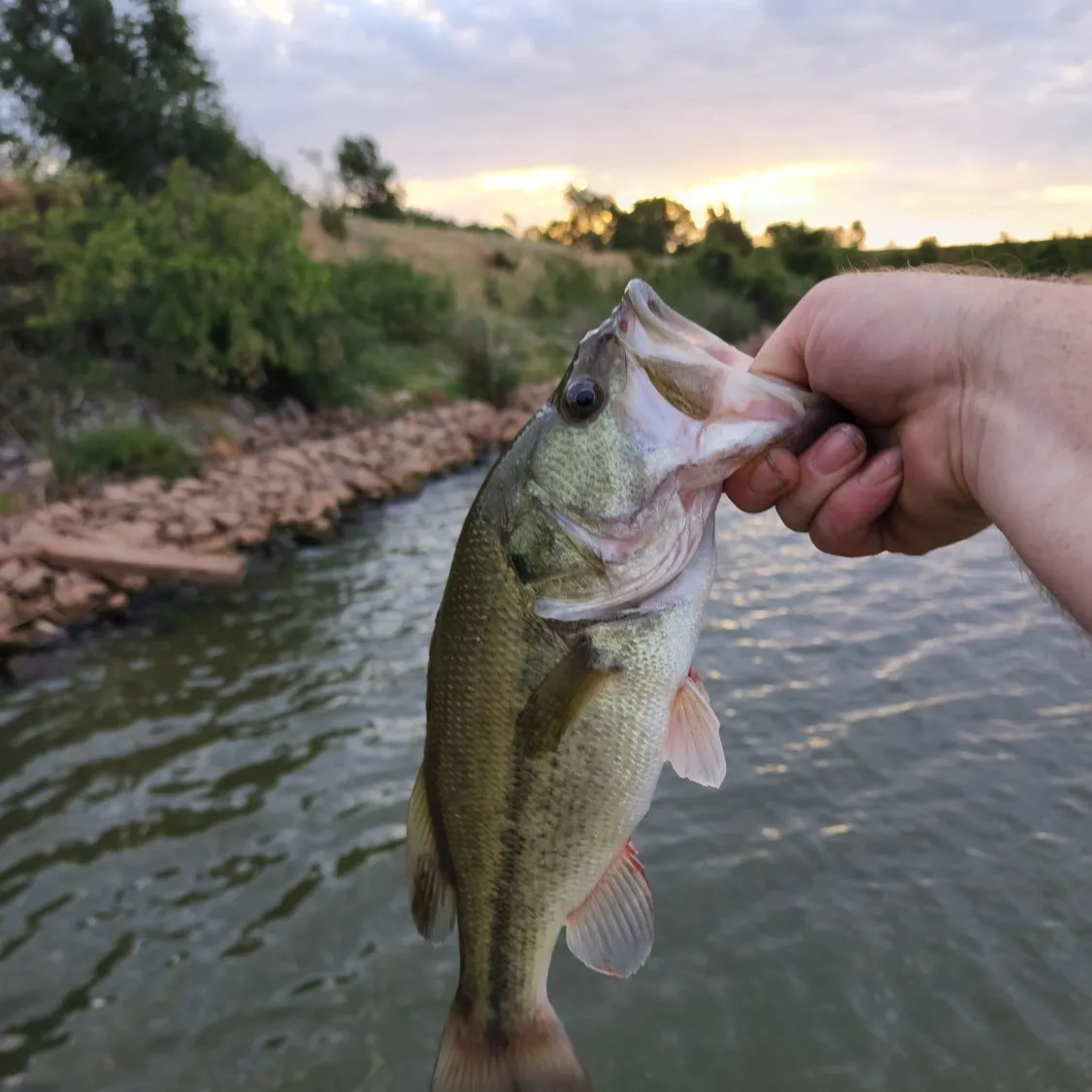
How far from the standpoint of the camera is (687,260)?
1791 inches

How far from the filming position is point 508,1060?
2.45 metres

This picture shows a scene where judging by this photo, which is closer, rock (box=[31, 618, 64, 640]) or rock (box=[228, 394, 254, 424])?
rock (box=[31, 618, 64, 640])

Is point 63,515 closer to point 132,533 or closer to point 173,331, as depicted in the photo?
point 132,533

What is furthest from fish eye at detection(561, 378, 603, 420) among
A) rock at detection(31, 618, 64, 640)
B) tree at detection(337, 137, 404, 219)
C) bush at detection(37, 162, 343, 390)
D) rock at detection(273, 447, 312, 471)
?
tree at detection(337, 137, 404, 219)

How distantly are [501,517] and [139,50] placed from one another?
101ft

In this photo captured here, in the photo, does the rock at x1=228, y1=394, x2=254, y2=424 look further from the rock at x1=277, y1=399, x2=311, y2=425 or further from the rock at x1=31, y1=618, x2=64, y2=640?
the rock at x1=31, y1=618, x2=64, y2=640

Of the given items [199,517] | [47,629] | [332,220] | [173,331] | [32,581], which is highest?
[332,220]

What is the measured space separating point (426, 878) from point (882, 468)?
165cm

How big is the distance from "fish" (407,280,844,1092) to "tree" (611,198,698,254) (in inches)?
2791

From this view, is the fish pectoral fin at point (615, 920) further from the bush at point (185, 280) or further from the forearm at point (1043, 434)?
the bush at point (185, 280)

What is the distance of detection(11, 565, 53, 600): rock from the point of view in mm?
10375

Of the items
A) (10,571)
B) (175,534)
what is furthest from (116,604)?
(175,534)

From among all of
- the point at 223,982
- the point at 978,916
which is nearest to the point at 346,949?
the point at 223,982

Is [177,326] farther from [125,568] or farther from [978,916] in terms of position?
[978,916]
